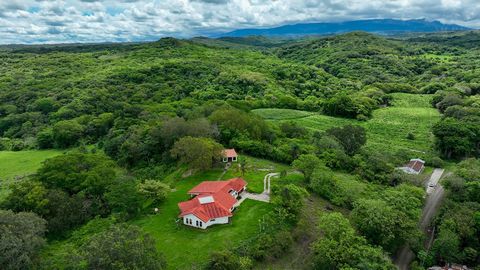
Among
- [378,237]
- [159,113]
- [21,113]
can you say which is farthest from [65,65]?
[378,237]

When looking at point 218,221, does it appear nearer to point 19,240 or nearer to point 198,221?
point 198,221

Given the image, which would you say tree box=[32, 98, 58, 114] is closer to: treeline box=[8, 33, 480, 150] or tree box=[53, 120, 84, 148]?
treeline box=[8, 33, 480, 150]

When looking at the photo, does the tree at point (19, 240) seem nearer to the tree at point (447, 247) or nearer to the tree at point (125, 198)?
the tree at point (125, 198)

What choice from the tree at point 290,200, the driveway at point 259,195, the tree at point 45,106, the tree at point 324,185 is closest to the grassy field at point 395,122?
the tree at point 324,185

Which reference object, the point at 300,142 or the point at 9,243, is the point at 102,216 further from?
the point at 300,142

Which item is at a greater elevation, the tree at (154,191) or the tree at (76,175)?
the tree at (76,175)

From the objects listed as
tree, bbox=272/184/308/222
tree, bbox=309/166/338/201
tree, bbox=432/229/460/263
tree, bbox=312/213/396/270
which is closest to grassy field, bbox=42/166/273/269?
tree, bbox=272/184/308/222

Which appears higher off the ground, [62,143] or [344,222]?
[344,222]
